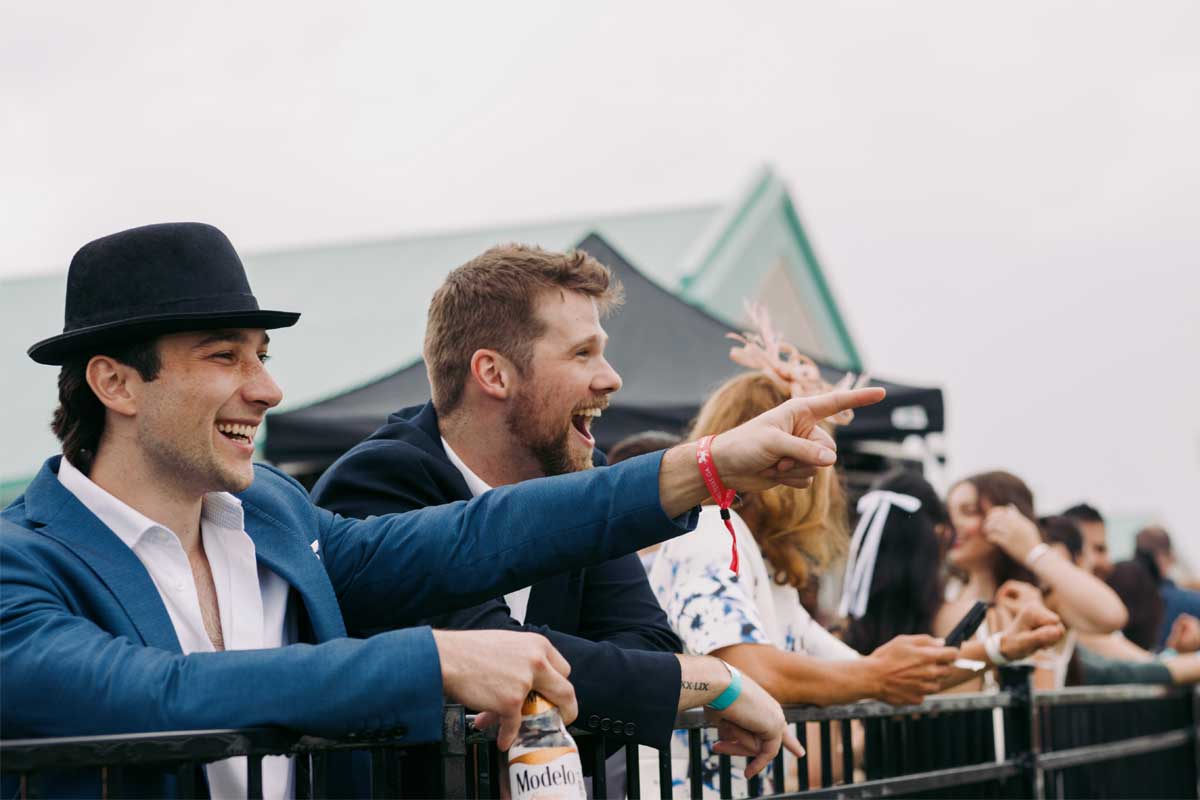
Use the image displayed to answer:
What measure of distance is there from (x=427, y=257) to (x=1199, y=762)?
10823mm

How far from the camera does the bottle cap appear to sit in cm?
209

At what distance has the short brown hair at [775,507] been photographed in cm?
410

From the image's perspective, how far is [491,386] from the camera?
10.8ft

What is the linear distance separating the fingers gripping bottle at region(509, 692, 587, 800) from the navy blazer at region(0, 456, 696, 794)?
14 cm

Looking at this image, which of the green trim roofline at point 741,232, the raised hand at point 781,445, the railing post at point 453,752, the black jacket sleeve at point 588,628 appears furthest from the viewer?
the green trim roofline at point 741,232

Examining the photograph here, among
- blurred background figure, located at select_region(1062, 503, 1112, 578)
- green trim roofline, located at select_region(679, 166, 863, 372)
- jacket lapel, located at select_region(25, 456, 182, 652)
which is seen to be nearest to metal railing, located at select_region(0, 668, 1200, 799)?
jacket lapel, located at select_region(25, 456, 182, 652)

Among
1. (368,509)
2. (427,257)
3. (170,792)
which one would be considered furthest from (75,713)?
(427,257)

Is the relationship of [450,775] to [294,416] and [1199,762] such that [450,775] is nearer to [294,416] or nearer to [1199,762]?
[294,416]

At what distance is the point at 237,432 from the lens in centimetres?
239

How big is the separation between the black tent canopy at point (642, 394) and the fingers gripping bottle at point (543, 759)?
4954 millimetres

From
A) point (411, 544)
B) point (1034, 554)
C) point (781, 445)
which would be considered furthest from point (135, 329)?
point (1034, 554)

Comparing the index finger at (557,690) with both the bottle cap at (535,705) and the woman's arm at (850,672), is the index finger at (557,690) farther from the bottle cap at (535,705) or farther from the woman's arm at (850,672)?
the woman's arm at (850,672)

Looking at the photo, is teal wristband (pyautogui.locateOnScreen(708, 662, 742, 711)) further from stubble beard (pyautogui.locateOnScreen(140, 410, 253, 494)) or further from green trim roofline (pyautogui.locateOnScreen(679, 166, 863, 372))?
green trim roofline (pyautogui.locateOnScreen(679, 166, 863, 372))

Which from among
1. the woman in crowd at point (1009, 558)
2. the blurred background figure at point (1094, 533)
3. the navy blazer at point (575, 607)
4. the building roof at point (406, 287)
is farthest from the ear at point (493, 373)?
the building roof at point (406, 287)
